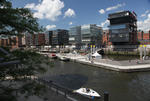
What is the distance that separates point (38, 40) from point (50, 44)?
17074mm

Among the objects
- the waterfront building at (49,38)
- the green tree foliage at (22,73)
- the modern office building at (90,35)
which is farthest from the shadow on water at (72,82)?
the waterfront building at (49,38)

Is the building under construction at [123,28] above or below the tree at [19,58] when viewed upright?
above

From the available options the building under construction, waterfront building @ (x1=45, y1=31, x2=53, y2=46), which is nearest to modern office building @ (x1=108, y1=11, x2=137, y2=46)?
the building under construction

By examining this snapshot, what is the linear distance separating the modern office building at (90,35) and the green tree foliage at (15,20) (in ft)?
341

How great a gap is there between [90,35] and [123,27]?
39.8 metres

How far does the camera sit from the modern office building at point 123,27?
7169 centimetres

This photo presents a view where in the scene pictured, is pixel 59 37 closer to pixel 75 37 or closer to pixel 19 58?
pixel 75 37

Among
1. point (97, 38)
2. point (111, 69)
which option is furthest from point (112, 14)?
point (111, 69)

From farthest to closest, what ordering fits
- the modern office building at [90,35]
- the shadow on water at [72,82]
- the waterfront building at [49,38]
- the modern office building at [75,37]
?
the waterfront building at [49,38] < the modern office building at [75,37] < the modern office building at [90,35] < the shadow on water at [72,82]

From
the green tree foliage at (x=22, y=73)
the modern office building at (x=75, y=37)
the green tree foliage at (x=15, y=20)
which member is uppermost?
the modern office building at (x=75, y=37)

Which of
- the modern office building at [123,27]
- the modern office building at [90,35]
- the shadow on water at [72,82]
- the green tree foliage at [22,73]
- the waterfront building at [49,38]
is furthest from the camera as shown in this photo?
the waterfront building at [49,38]

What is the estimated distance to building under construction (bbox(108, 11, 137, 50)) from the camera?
71688 millimetres

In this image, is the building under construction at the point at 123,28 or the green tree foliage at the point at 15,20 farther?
the building under construction at the point at 123,28

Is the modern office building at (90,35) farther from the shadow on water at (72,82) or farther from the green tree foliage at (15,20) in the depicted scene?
the green tree foliage at (15,20)
